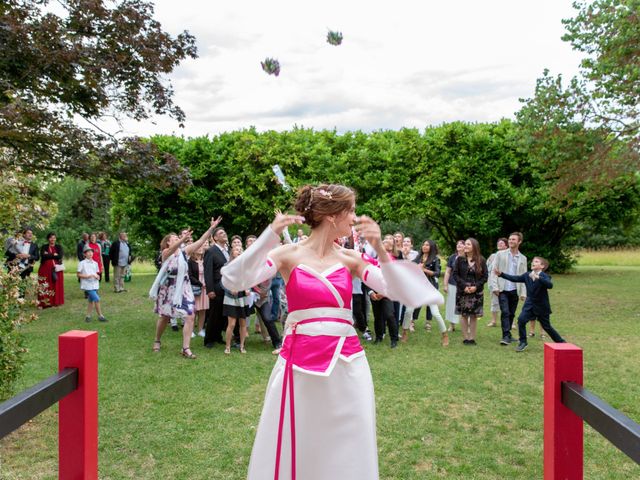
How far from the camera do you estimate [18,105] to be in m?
8.49

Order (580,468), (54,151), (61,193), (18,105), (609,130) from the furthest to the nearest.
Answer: (61,193), (609,130), (54,151), (18,105), (580,468)

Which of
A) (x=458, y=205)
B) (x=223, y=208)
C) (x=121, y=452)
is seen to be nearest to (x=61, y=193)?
(x=223, y=208)

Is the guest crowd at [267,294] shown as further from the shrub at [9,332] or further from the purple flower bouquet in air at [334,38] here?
the purple flower bouquet in air at [334,38]

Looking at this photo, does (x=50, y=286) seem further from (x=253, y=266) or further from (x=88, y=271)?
(x=253, y=266)

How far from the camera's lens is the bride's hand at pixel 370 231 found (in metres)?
3.28

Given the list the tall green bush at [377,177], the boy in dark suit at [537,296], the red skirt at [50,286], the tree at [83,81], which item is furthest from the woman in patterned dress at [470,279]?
the tall green bush at [377,177]

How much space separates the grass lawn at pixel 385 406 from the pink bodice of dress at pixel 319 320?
0.60 m

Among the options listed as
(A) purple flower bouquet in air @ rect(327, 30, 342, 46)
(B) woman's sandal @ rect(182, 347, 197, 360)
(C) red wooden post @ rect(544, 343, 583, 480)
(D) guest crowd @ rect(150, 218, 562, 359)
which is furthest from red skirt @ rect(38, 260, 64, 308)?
(C) red wooden post @ rect(544, 343, 583, 480)

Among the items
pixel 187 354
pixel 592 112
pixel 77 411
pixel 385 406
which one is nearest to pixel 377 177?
pixel 592 112

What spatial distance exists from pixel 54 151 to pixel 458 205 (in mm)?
15858

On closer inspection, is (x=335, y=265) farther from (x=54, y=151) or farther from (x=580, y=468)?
(x=54, y=151)

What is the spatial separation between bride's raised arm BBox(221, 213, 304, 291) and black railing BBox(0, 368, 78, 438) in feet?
3.24

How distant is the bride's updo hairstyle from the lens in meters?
3.55

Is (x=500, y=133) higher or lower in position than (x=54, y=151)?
higher
